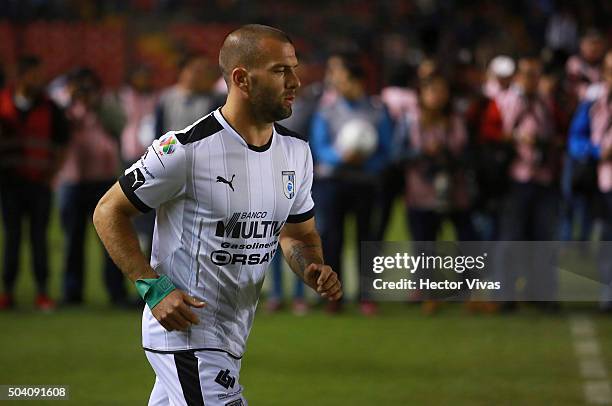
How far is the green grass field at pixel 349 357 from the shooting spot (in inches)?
329

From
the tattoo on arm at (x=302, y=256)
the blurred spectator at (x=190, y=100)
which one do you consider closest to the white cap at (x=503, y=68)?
the blurred spectator at (x=190, y=100)

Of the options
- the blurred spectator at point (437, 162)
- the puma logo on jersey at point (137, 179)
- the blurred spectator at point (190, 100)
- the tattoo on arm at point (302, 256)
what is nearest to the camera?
the puma logo on jersey at point (137, 179)

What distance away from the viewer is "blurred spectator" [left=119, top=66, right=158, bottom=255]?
482 inches

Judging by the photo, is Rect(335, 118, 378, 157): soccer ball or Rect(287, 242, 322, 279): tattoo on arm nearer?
Rect(287, 242, 322, 279): tattoo on arm

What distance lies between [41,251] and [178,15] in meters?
15.9

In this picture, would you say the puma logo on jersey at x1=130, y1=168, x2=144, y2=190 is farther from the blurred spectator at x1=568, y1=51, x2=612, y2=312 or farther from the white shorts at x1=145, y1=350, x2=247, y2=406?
the blurred spectator at x1=568, y1=51, x2=612, y2=312

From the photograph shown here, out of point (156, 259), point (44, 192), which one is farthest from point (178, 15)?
point (156, 259)

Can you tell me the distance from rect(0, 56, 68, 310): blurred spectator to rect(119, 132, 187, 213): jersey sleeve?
6770 millimetres

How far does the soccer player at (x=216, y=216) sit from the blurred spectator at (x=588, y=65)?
30.5ft

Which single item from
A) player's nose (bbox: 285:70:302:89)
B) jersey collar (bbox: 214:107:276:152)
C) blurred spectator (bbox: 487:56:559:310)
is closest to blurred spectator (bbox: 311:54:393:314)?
blurred spectator (bbox: 487:56:559:310)

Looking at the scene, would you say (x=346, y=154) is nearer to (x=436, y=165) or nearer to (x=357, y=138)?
(x=357, y=138)

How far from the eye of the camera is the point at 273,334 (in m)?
10.7

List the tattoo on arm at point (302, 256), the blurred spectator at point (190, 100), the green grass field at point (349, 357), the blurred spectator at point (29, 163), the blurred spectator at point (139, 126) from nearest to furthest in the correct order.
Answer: the tattoo on arm at point (302, 256), the green grass field at point (349, 357), the blurred spectator at point (190, 100), the blurred spectator at point (29, 163), the blurred spectator at point (139, 126)

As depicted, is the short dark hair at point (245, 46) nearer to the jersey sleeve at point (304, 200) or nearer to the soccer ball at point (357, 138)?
the jersey sleeve at point (304, 200)
